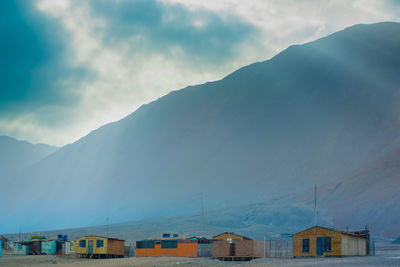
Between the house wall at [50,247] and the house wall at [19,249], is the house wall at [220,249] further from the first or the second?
the house wall at [19,249]

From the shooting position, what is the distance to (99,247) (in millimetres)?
49625

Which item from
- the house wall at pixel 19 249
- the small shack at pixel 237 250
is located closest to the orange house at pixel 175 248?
the small shack at pixel 237 250

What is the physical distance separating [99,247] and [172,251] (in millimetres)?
7950

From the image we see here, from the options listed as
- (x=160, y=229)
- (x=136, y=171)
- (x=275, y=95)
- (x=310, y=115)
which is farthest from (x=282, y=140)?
(x=160, y=229)

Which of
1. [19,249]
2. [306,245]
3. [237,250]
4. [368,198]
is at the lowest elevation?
[19,249]

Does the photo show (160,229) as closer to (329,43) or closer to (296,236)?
(296,236)

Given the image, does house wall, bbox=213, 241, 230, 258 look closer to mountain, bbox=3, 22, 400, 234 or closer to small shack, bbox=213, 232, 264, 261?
small shack, bbox=213, 232, 264, 261

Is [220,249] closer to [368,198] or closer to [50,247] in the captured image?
[50,247]

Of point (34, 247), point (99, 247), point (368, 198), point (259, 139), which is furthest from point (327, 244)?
point (259, 139)

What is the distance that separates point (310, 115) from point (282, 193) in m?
43.6

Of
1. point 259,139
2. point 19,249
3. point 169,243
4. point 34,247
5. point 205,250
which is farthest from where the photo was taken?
point 259,139

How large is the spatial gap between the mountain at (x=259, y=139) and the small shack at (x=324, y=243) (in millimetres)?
89703

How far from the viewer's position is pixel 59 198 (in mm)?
195500

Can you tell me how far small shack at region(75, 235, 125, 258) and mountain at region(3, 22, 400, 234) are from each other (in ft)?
288
